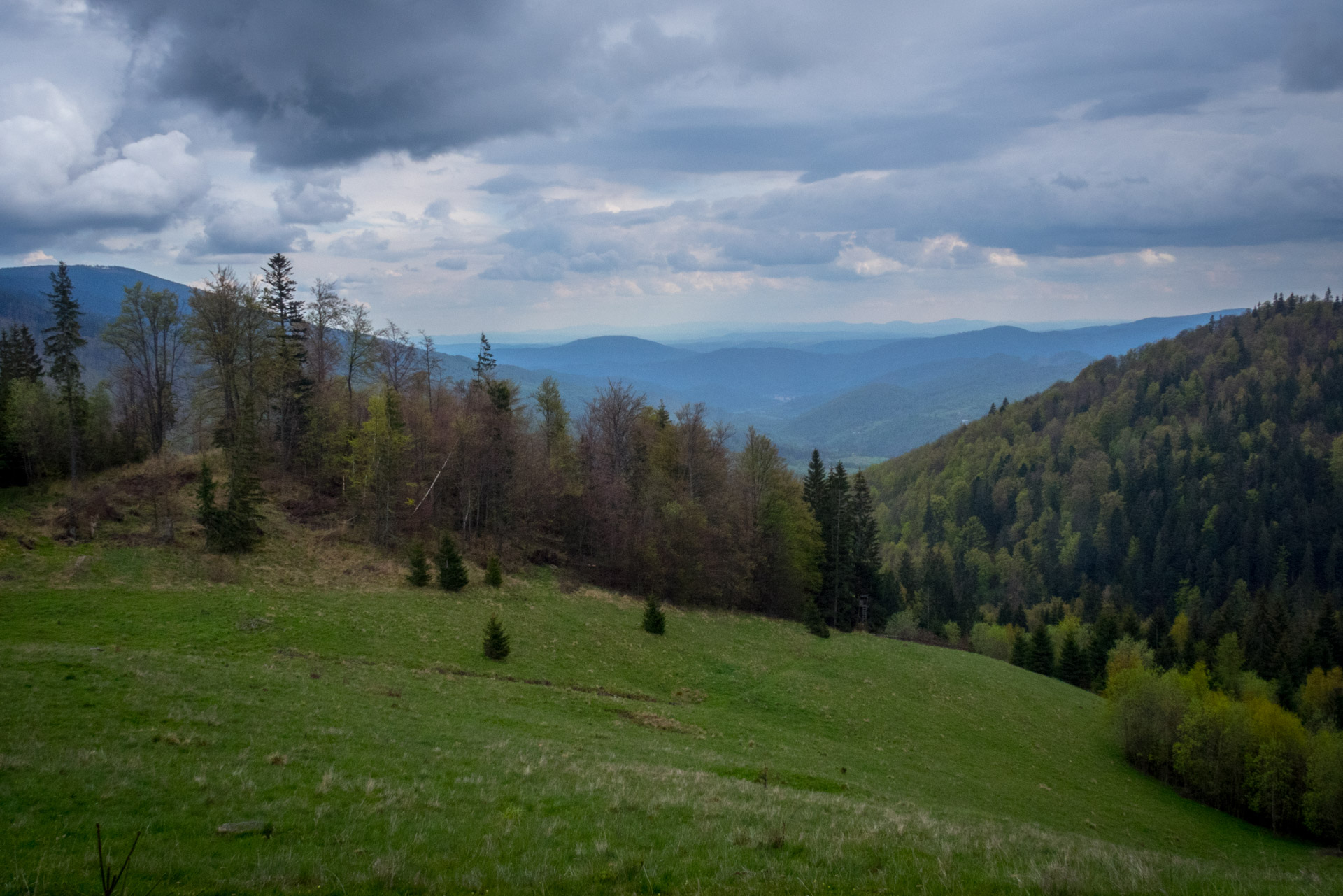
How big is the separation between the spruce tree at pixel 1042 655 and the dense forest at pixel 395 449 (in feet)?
90.7

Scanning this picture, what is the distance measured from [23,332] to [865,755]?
7035 centimetres

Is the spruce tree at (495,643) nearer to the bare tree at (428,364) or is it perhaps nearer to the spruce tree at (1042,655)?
the bare tree at (428,364)

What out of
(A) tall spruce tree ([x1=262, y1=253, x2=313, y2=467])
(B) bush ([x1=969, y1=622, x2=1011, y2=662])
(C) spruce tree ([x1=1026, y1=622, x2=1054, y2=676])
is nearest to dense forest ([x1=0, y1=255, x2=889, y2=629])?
(A) tall spruce tree ([x1=262, y1=253, x2=313, y2=467])

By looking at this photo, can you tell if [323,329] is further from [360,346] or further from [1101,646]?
[1101,646]

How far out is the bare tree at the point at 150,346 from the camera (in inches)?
1697

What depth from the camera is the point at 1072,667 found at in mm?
65875

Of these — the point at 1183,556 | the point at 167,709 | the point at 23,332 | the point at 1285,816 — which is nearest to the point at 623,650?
the point at 167,709

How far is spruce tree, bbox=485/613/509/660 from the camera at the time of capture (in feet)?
92.5

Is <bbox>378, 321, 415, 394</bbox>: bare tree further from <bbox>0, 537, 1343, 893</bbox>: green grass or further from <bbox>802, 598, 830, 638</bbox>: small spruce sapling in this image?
<bbox>802, 598, 830, 638</bbox>: small spruce sapling

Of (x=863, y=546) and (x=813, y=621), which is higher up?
(x=863, y=546)

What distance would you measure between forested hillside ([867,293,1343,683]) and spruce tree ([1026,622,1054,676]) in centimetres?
2431

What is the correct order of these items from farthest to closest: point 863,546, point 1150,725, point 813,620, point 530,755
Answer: point 863,546 < point 813,620 < point 1150,725 < point 530,755

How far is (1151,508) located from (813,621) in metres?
150

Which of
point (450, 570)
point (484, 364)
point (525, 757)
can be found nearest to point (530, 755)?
point (525, 757)
